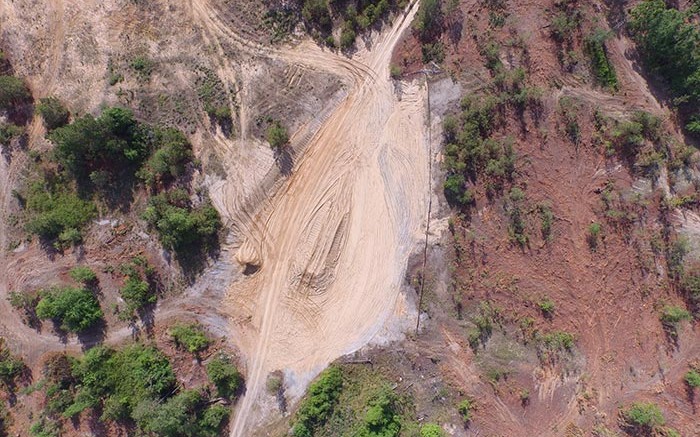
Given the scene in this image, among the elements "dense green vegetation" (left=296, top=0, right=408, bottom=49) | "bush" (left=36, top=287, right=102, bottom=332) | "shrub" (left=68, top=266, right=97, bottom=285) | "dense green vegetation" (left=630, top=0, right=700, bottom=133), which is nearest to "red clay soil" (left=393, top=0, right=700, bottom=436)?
"dense green vegetation" (left=630, top=0, right=700, bottom=133)

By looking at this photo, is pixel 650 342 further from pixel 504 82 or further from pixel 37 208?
pixel 37 208

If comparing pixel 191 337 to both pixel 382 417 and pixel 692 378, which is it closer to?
pixel 382 417

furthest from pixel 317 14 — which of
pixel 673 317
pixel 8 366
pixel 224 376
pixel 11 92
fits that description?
pixel 8 366

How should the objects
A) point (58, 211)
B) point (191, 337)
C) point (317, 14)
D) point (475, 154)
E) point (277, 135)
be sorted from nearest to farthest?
point (475, 154), point (277, 135), point (191, 337), point (317, 14), point (58, 211)

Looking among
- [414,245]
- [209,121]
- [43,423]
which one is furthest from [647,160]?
[43,423]

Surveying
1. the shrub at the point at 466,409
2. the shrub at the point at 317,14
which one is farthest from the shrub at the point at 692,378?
the shrub at the point at 317,14

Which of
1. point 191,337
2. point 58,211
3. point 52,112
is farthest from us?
point 58,211

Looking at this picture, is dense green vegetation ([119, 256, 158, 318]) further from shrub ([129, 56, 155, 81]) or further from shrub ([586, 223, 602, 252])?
shrub ([586, 223, 602, 252])

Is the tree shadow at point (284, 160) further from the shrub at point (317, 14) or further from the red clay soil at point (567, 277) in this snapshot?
the red clay soil at point (567, 277)
